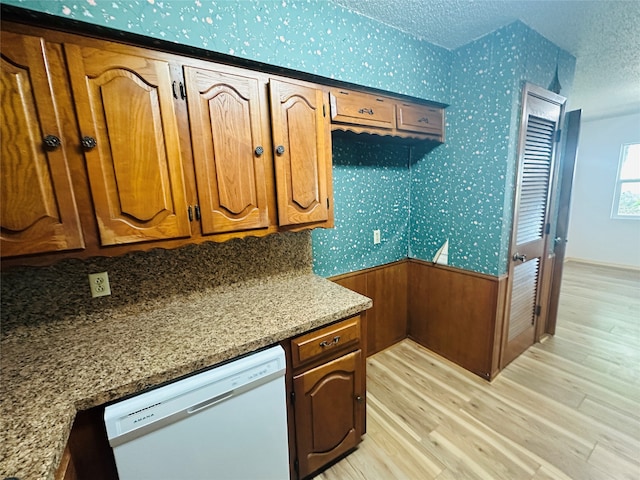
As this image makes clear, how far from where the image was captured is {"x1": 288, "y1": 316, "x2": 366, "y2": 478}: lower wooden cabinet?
4.08 feet

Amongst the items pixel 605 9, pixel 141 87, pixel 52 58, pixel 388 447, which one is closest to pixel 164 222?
pixel 141 87

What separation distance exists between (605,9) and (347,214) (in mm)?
1879

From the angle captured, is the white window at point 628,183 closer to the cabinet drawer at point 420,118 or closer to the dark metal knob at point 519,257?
the dark metal knob at point 519,257

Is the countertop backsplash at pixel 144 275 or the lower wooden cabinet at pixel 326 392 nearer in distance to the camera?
the countertop backsplash at pixel 144 275

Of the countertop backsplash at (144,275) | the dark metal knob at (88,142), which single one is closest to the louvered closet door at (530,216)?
the countertop backsplash at (144,275)

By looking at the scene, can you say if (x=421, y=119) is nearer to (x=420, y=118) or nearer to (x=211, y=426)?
(x=420, y=118)

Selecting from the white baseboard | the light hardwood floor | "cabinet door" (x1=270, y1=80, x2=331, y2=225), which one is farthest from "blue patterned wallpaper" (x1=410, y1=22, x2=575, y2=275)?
the white baseboard

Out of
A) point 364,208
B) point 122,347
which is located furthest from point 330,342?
point 364,208

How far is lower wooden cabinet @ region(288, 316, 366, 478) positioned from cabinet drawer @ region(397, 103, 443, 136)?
53.4 inches

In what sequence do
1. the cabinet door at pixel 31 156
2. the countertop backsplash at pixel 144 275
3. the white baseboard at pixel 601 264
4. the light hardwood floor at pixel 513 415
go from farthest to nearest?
the white baseboard at pixel 601 264, the light hardwood floor at pixel 513 415, the countertop backsplash at pixel 144 275, the cabinet door at pixel 31 156

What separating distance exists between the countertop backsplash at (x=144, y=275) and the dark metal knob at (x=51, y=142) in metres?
0.49

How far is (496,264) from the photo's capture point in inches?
76.0

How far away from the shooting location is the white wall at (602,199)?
14.1 feet

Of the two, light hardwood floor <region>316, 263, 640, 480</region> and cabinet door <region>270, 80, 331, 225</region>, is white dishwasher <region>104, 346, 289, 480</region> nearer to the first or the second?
light hardwood floor <region>316, 263, 640, 480</region>
